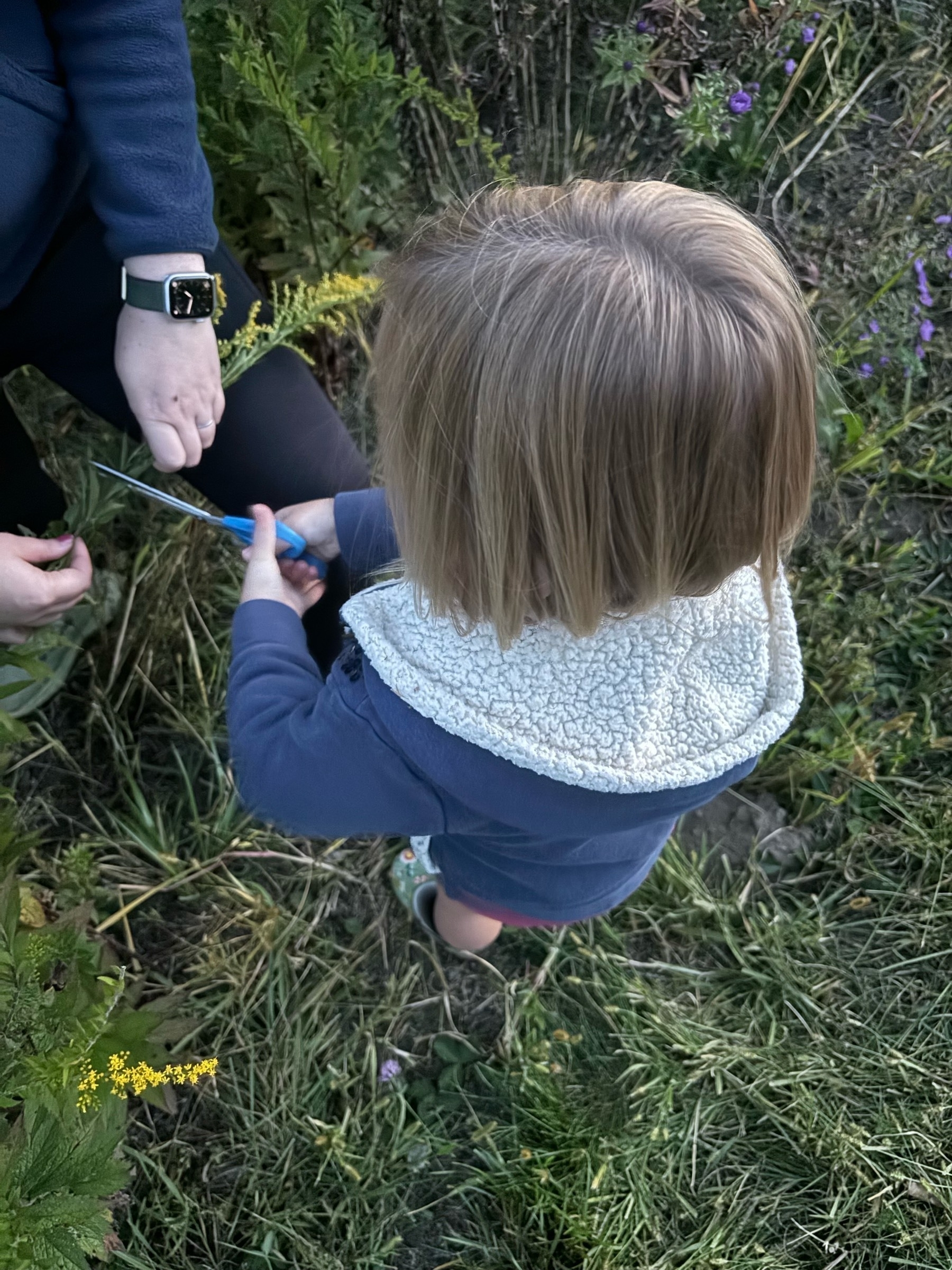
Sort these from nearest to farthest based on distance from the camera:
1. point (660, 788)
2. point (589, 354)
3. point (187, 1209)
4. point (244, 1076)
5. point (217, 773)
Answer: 1. point (589, 354)
2. point (660, 788)
3. point (187, 1209)
4. point (244, 1076)
5. point (217, 773)

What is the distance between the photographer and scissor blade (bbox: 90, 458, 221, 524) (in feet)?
3.58

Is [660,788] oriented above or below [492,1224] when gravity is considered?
above

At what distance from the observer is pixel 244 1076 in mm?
1410

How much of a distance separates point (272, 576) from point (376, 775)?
0.89ft

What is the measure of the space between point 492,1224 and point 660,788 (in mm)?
879

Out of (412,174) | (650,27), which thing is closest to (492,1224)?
(412,174)

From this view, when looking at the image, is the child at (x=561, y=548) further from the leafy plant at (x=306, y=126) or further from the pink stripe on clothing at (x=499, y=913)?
the leafy plant at (x=306, y=126)

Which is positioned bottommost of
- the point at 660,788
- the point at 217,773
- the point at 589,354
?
the point at 217,773

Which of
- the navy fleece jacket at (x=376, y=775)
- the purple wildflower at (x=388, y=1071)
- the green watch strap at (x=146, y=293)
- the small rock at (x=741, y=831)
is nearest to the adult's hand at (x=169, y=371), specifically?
the green watch strap at (x=146, y=293)

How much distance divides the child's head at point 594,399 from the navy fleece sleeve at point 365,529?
0.93 feet

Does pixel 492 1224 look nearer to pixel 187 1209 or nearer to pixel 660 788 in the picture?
pixel 187 1209

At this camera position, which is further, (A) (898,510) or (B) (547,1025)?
(A) (898,510)

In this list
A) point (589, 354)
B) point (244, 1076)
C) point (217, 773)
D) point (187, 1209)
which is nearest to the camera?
point (589, 354)

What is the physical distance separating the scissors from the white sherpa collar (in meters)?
0.26
